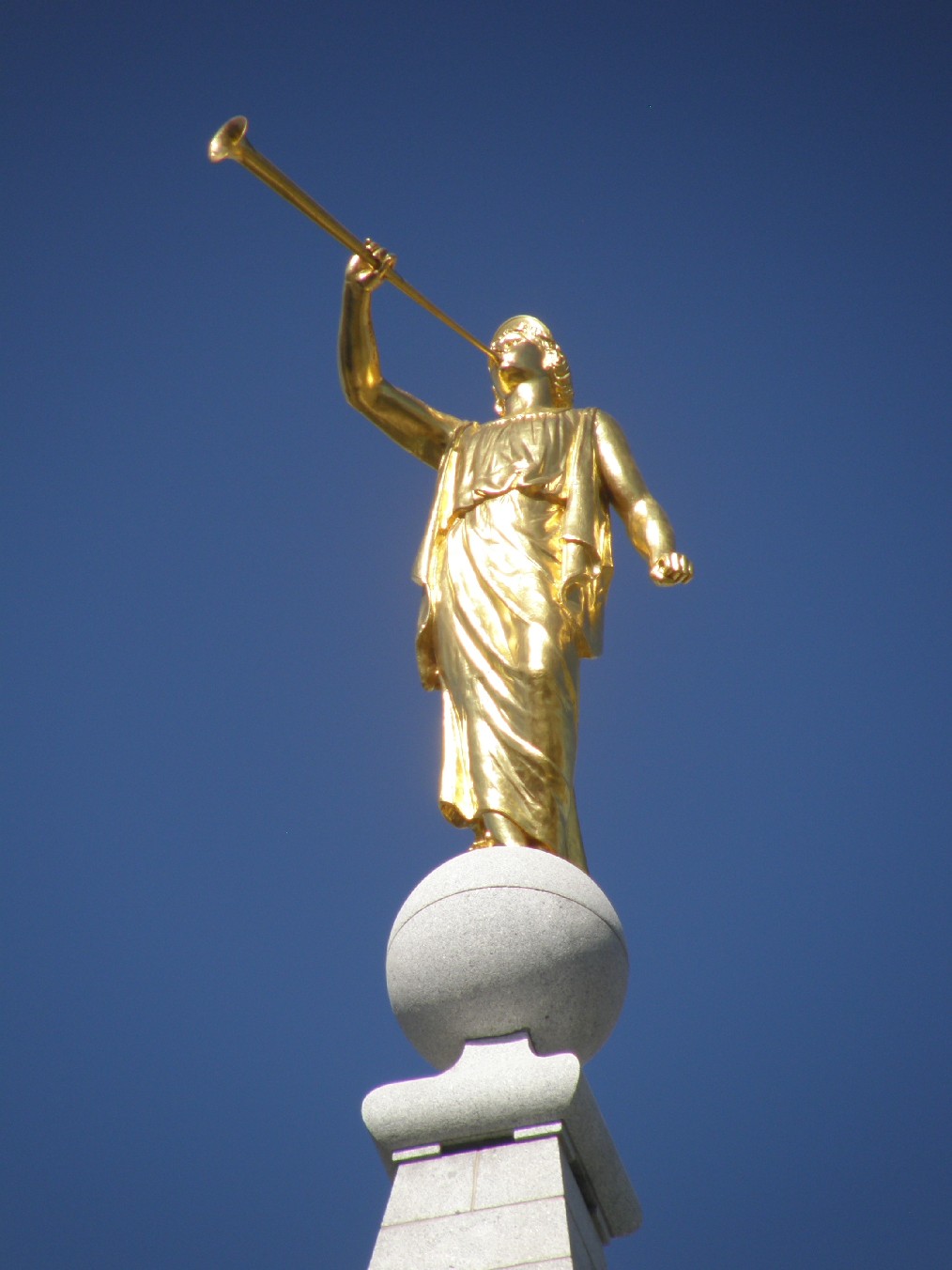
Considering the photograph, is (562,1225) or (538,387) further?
(538,387)

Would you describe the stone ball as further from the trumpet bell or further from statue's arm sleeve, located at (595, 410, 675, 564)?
the trumpet bell

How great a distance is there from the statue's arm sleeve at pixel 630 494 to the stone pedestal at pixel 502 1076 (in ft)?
7.73

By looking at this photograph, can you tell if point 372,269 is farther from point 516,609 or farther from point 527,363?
point 516,609

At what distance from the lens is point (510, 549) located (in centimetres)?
902

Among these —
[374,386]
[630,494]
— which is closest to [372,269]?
[374,386]

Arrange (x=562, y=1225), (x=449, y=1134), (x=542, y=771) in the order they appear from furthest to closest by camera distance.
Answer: (x=542, y=771) < (x=449, y=1134) < (x=562, y=1225)

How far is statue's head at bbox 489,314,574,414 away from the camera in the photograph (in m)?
10.3

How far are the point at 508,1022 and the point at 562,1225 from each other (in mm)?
954

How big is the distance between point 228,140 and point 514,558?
2638mm

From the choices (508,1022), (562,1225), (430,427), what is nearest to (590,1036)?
(508,1022)

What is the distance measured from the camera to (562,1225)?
19.9ft

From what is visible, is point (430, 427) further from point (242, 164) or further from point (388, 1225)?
point (388, 1225)

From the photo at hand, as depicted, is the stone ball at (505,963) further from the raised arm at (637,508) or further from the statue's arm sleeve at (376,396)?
the statue's arm sleeve at (376,396)

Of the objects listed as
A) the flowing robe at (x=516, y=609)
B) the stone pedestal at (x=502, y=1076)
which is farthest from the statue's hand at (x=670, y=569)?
the stone pedestal at (x=502, y=1076)
